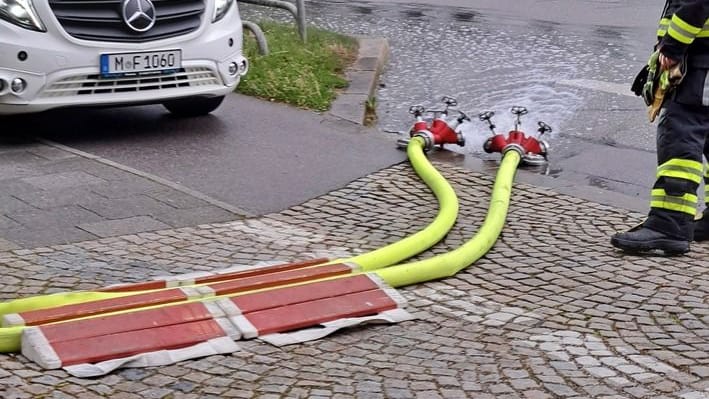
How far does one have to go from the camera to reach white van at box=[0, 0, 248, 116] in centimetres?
740

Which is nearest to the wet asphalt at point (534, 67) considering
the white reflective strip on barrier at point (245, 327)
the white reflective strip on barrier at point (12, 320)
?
the white reflective strip on barrier at point (245, 327)

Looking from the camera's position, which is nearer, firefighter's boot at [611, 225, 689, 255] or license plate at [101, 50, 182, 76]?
firefighter's boot at [611, 225, 689, 255]

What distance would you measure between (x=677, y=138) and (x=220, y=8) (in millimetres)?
3661

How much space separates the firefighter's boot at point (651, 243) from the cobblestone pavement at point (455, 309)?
0.20ft

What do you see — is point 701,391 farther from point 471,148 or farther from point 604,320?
point 471,148

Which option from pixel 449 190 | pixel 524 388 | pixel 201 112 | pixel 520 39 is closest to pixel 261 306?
pixel 524 388

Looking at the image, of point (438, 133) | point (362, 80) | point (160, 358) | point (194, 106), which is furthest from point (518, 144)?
point (160, 358)

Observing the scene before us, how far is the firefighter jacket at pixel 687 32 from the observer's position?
19.4 feet

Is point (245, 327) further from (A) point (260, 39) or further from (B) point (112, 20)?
(A) point (260, 39)


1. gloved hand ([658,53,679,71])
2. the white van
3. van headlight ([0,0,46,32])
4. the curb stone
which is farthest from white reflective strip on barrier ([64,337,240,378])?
the curb stone

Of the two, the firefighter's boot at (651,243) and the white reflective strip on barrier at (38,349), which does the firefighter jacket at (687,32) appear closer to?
the firefighter's boot at (651,243)

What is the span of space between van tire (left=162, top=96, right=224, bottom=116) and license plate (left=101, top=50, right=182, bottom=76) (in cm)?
63

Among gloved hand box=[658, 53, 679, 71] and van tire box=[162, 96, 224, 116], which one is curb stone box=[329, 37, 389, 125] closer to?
van tire box=[162, 96, 224, 116]

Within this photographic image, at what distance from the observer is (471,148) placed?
8.57 meters
